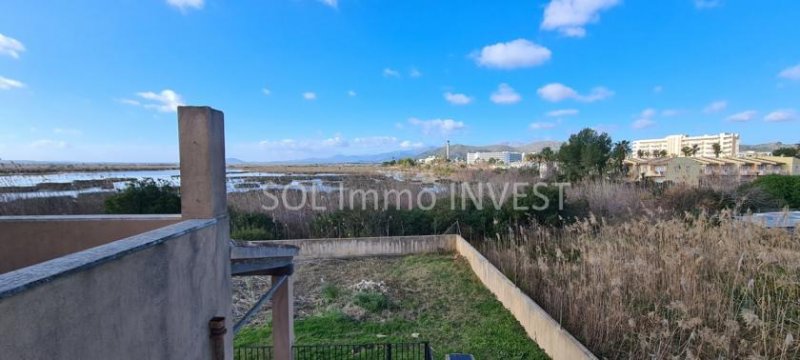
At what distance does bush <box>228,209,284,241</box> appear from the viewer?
7586mm

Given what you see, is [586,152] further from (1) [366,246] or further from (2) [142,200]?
(2) [142,200]

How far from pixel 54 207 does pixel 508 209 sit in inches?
416

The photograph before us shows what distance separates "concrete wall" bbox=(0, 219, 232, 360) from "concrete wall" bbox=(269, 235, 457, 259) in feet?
19.1

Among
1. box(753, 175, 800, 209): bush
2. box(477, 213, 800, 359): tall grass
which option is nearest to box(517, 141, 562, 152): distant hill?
box(753, 175, 800, 209): bush

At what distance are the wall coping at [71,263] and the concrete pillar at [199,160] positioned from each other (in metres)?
0.36

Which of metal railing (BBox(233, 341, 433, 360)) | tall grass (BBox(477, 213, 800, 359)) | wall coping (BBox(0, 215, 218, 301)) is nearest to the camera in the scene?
wall coping (BBox(0, 215, 218, 301))

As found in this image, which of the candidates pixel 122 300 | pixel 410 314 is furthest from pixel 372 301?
pixel 122 300

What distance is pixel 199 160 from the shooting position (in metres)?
1.69

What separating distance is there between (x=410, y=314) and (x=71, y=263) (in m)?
4.14

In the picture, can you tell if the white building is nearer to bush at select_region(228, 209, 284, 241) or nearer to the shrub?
bush at select_region(228, 209, 284, 241)

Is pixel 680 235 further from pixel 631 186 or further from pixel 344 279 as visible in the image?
pixel 631 186

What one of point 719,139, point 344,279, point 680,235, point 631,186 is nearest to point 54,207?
point 344,279

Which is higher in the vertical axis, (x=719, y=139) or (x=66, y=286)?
(x=719, y=139)

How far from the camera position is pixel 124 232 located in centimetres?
217
